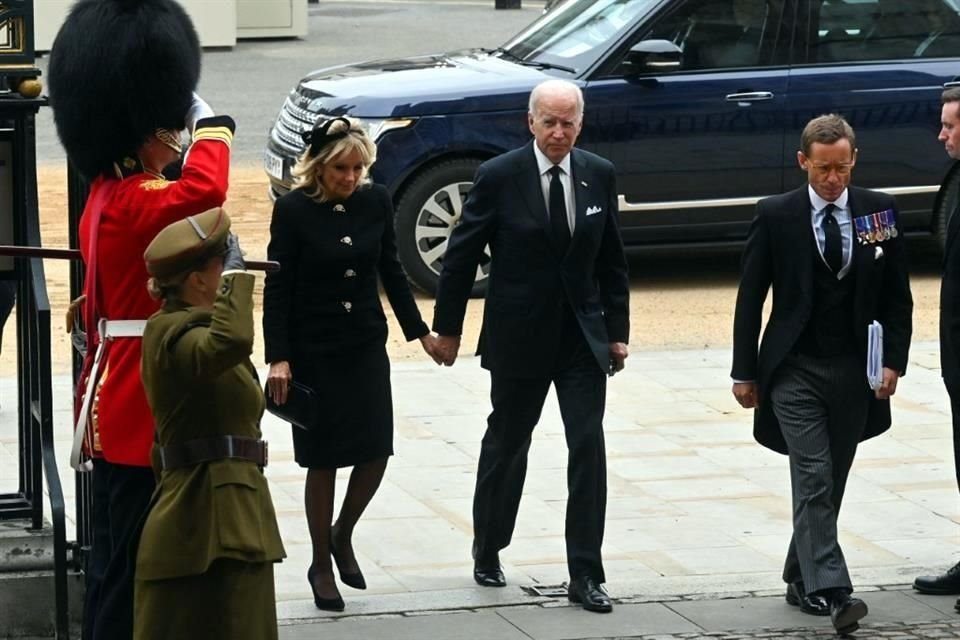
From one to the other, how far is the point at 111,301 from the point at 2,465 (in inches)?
126

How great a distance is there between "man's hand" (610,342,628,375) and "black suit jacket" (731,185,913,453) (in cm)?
38

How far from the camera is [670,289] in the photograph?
1248cm

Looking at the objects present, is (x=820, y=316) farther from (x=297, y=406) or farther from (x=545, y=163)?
(x=297, y=406)

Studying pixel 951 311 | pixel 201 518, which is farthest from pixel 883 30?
pixel 201 518

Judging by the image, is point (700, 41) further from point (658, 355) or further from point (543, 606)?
point (543, 606)

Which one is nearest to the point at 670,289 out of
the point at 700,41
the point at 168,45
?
the point at 700,41

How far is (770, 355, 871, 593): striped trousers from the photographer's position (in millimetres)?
6555

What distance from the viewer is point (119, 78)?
17.4 feet

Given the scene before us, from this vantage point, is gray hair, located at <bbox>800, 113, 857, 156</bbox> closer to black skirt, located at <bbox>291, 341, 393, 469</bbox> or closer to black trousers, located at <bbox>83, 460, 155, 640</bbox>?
black skirt, located at <bbox>291, 341, 393, 469</bbox>

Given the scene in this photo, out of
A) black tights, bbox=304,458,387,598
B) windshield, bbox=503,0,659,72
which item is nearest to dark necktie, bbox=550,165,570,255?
black tights, bbox=304,458,387,598

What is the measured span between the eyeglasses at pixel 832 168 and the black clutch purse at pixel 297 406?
71.8 inches

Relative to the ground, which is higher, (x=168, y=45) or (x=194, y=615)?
(x=168, y=45)

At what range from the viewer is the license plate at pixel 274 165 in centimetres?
1233

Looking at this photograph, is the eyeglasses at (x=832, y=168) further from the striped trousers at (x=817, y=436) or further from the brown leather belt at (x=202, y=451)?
the brown leather belt at (x=202, y=451)
